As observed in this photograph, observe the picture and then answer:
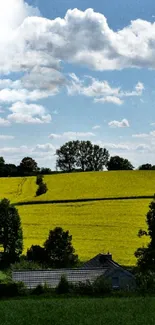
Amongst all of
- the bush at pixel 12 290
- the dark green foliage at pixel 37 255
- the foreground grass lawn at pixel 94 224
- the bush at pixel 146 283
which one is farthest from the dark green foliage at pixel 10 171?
the bush at pixel 12 290

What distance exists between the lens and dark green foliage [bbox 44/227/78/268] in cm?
5609

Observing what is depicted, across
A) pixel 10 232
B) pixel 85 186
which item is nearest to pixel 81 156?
pixel 85 186

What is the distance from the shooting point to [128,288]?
122ft

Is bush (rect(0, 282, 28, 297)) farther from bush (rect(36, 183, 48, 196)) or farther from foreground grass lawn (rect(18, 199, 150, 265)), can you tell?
bush (rect(36, 183, 48, 196))

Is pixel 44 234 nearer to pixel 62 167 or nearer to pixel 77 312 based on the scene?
pixel 77 312

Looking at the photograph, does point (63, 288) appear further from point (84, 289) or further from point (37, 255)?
point (37, 255)

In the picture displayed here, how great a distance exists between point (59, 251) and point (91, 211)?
2600 centimetres

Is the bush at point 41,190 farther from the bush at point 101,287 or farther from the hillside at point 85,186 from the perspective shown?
the bush at point 101,287

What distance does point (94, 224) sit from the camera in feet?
241

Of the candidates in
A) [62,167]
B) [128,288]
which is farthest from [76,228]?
[62,167]

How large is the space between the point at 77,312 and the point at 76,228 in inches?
1710

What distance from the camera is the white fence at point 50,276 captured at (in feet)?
134

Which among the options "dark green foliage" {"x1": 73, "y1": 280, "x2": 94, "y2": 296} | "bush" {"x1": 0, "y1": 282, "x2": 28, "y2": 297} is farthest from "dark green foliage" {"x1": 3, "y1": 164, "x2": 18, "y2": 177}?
"dark green foliage" {"x1": 73, "y1": 280, "x2": 94, "y2": 296}

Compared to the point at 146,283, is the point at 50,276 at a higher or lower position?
lower
